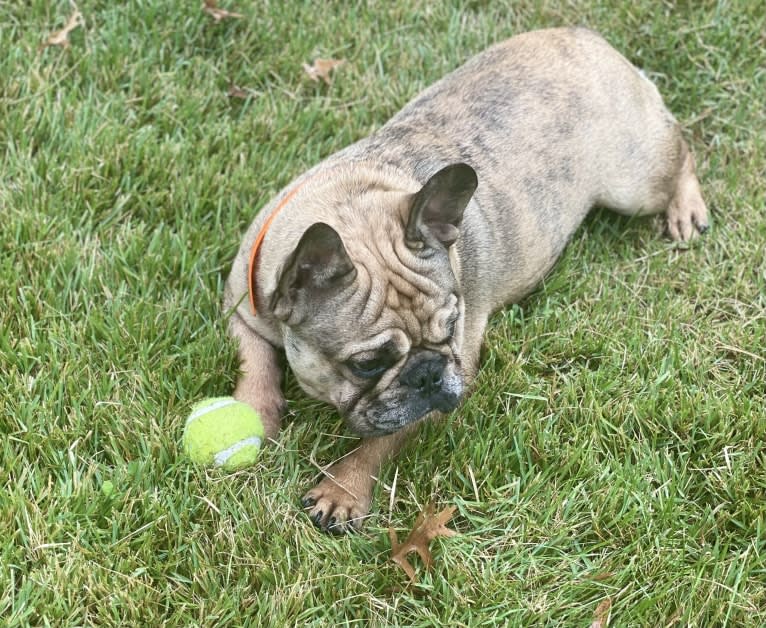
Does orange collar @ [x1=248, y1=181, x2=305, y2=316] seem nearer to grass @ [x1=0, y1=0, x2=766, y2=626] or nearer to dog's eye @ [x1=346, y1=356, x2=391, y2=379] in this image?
grass @ [x1=0, y1=0, x2=766, y2=626]

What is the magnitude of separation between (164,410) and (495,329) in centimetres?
167

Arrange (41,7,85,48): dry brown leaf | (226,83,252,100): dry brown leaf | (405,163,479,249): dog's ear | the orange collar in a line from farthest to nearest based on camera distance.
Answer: (226,83,252,100): dry brown leaf
(41,7,85,48): dry brown leaf
the orange collar
(405,163,479,249): dog's ear

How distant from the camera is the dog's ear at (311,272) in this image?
11.1 ft

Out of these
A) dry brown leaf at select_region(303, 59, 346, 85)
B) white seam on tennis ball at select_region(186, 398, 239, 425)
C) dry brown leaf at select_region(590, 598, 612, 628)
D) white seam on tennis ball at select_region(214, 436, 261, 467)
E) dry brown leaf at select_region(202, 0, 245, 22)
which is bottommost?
dry brown leaf at select_region(590, 598, 612, 628)

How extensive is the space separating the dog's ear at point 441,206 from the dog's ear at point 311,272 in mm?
348

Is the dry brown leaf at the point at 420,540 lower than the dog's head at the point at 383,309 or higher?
lower

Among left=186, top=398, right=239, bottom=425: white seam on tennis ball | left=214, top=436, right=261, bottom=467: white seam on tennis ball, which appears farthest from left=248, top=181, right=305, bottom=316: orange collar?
left=214, top=436, right=261, bottom=467: white seam on tennis ball

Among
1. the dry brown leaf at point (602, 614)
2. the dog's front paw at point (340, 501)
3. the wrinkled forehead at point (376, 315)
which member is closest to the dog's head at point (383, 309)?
the wrinkled forehead at point (376, 315)

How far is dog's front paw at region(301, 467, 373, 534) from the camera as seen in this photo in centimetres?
384

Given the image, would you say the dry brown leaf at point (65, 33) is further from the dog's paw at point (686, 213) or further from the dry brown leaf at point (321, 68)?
the dog's paw at point (686, 213)

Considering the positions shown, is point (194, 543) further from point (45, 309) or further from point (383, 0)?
point (383, 0)

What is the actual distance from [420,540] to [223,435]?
92 cm

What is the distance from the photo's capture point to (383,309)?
3.68 metres

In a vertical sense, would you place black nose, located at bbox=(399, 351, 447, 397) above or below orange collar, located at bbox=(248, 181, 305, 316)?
below
